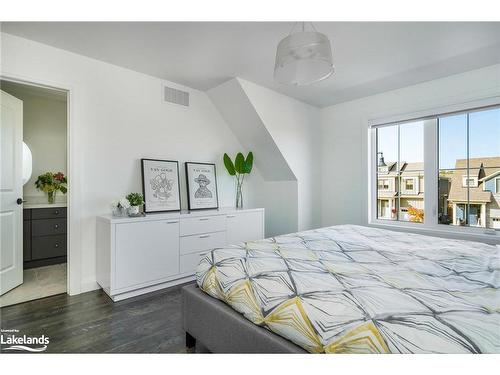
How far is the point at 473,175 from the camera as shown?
2.87 m

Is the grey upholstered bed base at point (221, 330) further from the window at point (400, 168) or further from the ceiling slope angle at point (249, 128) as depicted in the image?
the window at point (400, 168)

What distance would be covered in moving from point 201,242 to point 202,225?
0.65ft

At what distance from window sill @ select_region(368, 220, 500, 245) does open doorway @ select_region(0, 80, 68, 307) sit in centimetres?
393

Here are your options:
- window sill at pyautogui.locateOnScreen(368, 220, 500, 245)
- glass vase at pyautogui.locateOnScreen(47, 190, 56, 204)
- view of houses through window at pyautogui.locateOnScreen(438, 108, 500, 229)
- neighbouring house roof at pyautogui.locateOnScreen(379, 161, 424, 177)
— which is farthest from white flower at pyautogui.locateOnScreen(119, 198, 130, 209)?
view of houses through window at pyautogui.locateOnScreen(438, 108, 500, 229)

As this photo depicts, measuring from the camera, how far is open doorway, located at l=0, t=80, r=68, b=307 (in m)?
2.50

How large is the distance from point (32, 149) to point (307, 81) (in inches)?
154


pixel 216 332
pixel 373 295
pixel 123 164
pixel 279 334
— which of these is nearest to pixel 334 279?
pixel 373 295

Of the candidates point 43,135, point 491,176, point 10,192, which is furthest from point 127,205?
point 491,176

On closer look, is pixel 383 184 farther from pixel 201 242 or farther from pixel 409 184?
pixel 201 242

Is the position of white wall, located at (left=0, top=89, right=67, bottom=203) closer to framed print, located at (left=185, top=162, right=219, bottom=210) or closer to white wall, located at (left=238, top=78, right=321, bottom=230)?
framed print, located at (left=185, top=162, right=219, bottom=210)

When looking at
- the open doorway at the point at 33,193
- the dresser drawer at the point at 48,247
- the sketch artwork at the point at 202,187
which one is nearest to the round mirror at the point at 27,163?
the open doorway at the point at 33,193

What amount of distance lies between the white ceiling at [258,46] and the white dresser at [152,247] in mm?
1645
